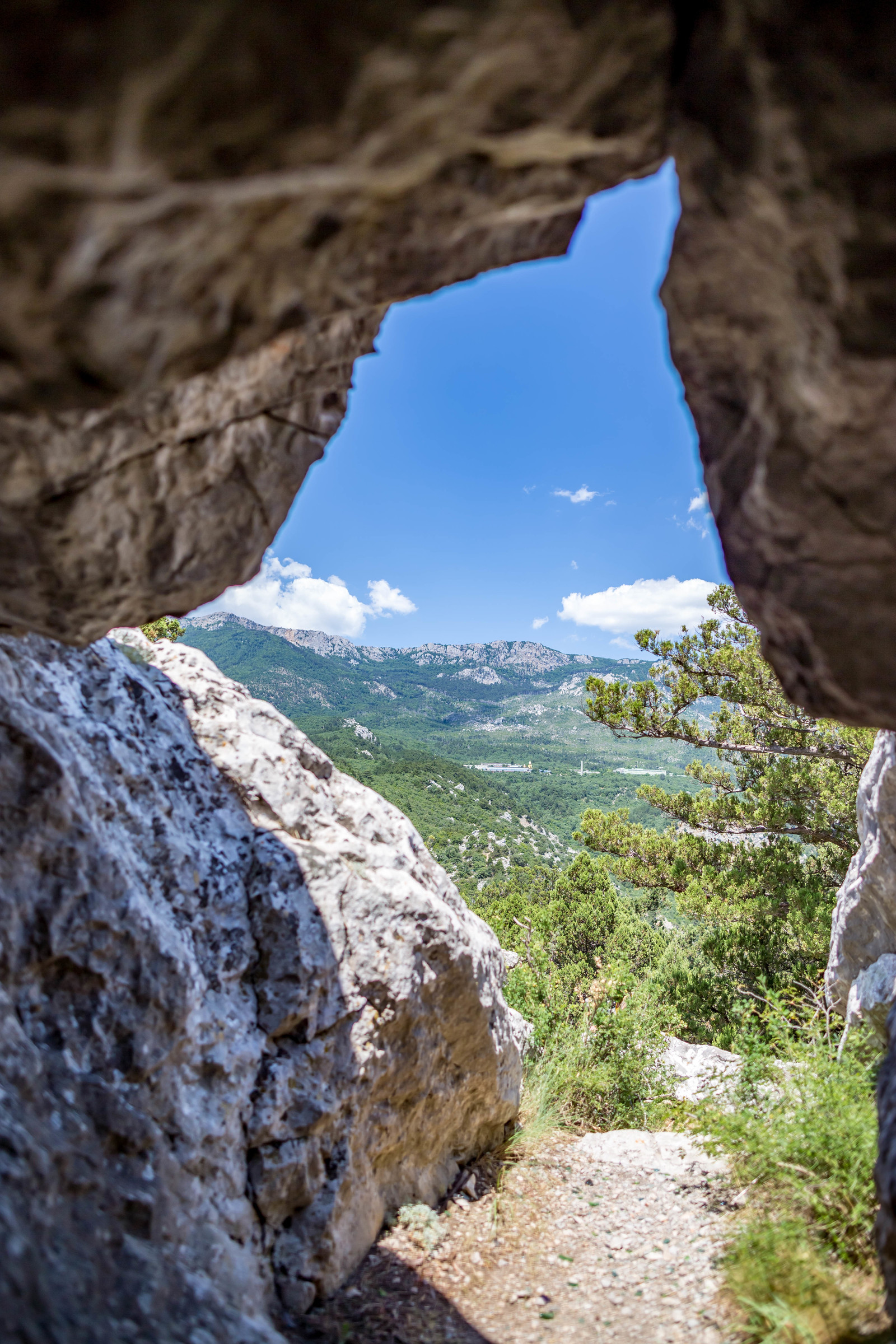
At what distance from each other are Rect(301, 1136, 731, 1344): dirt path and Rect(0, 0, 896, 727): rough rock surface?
4.56 m

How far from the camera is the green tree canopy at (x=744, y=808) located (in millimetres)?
11789

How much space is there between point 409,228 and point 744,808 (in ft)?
43.2

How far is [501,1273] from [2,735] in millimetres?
5419

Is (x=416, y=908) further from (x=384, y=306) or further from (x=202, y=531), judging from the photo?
(x=384, y=306)

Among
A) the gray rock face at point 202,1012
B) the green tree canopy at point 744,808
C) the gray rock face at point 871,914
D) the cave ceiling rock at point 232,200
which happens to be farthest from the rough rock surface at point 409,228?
the green tree canopy at point 744,808

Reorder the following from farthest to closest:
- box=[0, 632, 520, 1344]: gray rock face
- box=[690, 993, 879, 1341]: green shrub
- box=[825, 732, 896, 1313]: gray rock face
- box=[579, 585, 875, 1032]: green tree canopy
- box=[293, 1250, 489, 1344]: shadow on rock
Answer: box=[579, 585, 875, 1032]: green tree canopy
box=[825, 732, 896, 1313]: gray rock face
box=[293, 1250, 489, 1344]: shadow on rock
box=[690, 993, 879, 1341]: green shrub
box=[0, 632, 520, 1344]: gray rock face

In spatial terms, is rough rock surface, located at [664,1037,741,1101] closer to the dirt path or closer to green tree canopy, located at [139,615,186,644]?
the dirt path

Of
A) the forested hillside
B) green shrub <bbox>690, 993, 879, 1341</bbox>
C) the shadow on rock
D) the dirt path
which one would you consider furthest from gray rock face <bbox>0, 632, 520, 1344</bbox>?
the forested hillside

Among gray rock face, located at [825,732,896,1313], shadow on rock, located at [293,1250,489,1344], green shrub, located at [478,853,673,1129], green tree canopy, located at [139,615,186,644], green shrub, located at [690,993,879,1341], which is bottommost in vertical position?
→ shadow on rock, located at [293,1250,489,1344]

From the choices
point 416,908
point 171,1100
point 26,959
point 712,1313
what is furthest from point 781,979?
point 26,959

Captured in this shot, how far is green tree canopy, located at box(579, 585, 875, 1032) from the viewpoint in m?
11.8

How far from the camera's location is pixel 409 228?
212 centimetres

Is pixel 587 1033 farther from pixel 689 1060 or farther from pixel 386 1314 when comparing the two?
pixel 386 1314

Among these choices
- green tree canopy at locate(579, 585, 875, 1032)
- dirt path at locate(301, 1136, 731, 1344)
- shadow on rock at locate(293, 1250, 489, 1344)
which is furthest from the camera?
green tree canopy at locate(579, 585, 875, 1032)
